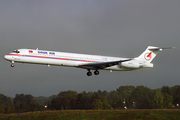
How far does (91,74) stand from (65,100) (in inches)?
513

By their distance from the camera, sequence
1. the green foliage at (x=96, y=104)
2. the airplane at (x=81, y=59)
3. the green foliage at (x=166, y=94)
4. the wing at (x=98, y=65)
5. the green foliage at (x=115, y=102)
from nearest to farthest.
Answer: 1. the airplane at (x=81, y=59)
2. the wing at (x=98, y=65)
3. the green foliage at (x=96, y=104)
4. the green foliage at (x=115, y=102)
5. the green foliage at (x=166, y=94)

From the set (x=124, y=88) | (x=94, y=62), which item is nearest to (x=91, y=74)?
(x=94, y=62)

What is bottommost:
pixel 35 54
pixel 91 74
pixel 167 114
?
pixel 167 114

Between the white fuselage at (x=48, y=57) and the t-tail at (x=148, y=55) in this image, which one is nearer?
the white fuselage at (x=48, y=57)

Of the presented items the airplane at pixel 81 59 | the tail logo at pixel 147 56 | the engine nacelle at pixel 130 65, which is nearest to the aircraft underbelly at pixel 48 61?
the airplane at pixel 81 59

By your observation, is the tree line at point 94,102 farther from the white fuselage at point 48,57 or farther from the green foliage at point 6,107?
the white fuselage at point 48,57

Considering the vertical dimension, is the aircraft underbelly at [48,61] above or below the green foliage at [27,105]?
above

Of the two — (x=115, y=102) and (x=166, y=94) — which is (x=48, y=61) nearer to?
Result: (x=115, y=102)

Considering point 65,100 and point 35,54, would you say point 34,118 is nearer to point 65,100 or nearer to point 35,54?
point 35,54

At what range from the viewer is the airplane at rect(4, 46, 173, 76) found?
3481 centimetres

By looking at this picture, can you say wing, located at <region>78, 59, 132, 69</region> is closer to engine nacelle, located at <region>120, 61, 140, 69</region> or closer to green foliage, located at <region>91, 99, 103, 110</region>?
engine nacelle, located at <region>120, 61, 140, 69</region>

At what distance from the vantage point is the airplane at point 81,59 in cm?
3481

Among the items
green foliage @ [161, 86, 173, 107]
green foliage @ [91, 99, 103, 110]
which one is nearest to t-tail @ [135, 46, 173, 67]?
green foliage @ [91, 99, 103, 110]

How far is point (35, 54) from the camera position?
3500 centimetres
